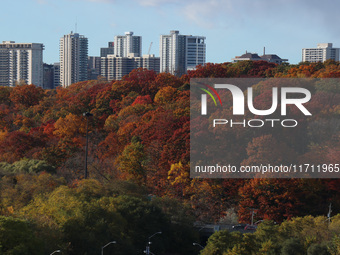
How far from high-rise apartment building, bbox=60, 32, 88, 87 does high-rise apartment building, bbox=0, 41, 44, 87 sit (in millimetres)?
8613

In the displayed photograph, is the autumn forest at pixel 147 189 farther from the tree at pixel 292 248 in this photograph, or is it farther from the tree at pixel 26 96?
the tree at pixel 26 96

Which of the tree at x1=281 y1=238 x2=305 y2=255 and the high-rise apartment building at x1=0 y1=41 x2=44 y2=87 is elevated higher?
the high-rise apartment building at x1=0 y1=41 x2=44 y2=87

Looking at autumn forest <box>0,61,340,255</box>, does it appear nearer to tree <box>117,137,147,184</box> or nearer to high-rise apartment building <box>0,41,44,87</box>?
tree <box>117,137,147,184</box>

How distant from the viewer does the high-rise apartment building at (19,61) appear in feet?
620

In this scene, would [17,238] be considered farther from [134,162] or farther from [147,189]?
[134,162]

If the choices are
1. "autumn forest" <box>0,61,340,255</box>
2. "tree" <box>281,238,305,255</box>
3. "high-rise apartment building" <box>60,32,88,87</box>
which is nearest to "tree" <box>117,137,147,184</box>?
"autumn forest" <box>0,61,340,255</box>

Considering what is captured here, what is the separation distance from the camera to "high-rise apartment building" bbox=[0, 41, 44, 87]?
189125 mm

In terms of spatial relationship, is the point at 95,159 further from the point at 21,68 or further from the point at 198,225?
the point at 21,68

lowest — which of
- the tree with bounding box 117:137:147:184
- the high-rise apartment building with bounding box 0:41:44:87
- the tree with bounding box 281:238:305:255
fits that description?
the tree with bounding box 281:238:305:255

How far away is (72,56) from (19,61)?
15703mm

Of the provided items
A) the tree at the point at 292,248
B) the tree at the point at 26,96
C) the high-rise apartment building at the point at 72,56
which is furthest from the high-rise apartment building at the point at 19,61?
the tree at the point at 292,248

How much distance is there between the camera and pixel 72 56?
19800cm

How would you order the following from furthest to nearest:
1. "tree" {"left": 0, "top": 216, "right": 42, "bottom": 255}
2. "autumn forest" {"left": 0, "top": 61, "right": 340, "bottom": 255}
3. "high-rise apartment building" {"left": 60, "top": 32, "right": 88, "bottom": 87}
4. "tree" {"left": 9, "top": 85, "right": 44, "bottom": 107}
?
"high-rise apartment building" {"left": 60, "top": 32, "right": 88, "bottom": 87} → "tree" {"left": 9, "top": 85, "right": 44, "bottom": 107} → "autumn forest" {"left": 0, "top": 61, "right": 340, "bottom": 255} → "tree" {"left": 0, "top": 216, "right": 42, "bottom": 255}

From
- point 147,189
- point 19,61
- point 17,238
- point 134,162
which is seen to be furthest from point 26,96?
point 19,61
